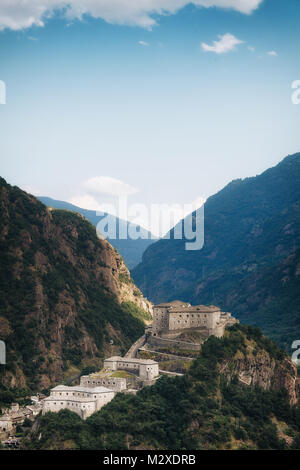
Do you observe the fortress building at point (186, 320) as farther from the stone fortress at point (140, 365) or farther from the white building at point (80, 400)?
the white building at point (80, 400)

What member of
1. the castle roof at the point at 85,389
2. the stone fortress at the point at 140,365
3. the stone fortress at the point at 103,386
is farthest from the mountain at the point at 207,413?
the castle roof at the point at 85,389

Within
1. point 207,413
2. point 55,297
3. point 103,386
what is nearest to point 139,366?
point 103,386

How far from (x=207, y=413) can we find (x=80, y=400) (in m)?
17.1

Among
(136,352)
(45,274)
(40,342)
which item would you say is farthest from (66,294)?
(136,352)

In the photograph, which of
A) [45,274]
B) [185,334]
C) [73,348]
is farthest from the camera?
[45,274]

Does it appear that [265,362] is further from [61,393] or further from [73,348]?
[73,348]

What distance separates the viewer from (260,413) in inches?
4094

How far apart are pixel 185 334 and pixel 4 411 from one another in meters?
30.3

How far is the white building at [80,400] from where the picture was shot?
93.5 metres

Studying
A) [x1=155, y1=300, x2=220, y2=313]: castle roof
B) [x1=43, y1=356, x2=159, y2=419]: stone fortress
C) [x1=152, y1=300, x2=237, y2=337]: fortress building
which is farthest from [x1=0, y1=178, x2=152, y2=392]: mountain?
[x1=155, y1=300, x2=220, y2=313]: castle roof

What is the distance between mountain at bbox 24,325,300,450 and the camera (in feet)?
301

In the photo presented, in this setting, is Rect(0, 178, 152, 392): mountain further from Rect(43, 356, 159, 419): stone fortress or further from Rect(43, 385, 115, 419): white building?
Rect(43, 385, 115, 419): white building

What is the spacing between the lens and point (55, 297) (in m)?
160

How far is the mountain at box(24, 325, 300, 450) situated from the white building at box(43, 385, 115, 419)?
98 centimetres
